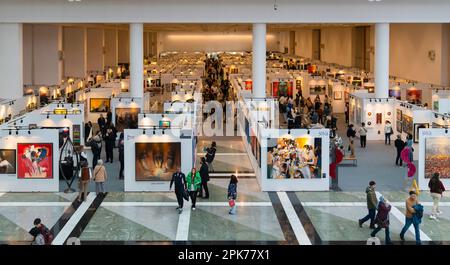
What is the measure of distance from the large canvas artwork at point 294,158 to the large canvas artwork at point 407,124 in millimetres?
9358

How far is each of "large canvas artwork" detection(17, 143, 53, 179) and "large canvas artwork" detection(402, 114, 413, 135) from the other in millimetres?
14986

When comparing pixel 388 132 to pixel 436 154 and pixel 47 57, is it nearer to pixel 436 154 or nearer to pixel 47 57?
pixel 436 154

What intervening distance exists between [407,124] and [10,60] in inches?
779

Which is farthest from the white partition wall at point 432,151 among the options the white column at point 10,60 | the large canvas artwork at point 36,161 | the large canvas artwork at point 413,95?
the white column at point 10,60

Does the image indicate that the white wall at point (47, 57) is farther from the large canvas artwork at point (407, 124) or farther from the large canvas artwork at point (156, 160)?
the large canvas artwork at point (156, 160)

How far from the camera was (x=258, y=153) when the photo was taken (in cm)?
1964

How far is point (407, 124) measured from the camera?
89.4ft

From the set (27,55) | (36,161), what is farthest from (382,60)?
(27,55)

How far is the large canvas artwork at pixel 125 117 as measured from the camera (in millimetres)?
29172

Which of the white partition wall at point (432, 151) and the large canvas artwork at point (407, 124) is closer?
the white partition wall at point (432, 151)

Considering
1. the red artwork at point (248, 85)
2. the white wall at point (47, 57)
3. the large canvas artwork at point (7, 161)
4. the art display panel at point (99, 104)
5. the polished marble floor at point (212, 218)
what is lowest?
the polished marble floor at point (212, 218)
